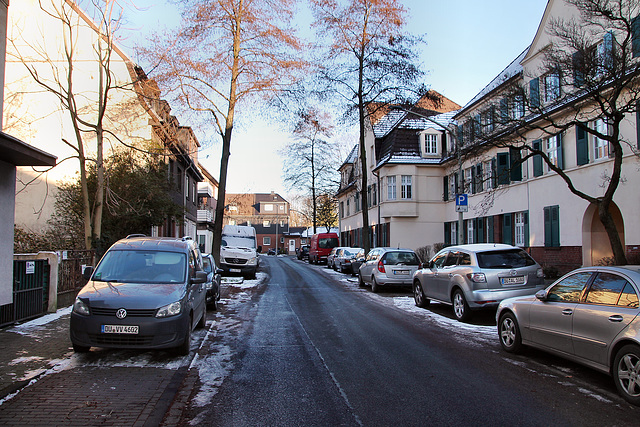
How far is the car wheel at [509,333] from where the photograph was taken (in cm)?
750

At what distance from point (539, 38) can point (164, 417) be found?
23517 millimetres

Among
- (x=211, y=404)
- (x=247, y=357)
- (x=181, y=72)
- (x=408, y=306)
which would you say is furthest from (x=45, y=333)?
(x=181, y=72)

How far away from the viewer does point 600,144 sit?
60.2 feet

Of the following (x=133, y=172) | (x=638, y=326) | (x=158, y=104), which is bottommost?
(x=638, y=326)

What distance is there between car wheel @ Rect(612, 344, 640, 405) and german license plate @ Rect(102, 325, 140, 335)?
5.92m

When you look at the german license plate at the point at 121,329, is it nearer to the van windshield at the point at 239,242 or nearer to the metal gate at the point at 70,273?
the metal gate at the point at 70,273

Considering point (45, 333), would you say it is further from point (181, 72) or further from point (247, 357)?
point (181, 72)

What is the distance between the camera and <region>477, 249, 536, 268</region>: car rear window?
10.5 meters

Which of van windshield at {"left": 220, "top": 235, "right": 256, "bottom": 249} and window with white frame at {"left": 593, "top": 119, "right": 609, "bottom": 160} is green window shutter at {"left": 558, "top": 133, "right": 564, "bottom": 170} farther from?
van windshield at {"left": 220, "top": 235, "right": 256, "bottom": 249}

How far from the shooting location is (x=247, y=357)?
736cm

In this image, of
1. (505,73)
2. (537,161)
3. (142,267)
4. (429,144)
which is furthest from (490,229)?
(142,267)

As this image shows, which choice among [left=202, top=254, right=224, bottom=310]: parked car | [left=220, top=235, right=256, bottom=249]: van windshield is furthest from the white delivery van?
[left=202, top=254, right=224, bottom=310]: parked car

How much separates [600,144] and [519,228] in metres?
7.17

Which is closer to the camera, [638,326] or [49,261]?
[638,326]
